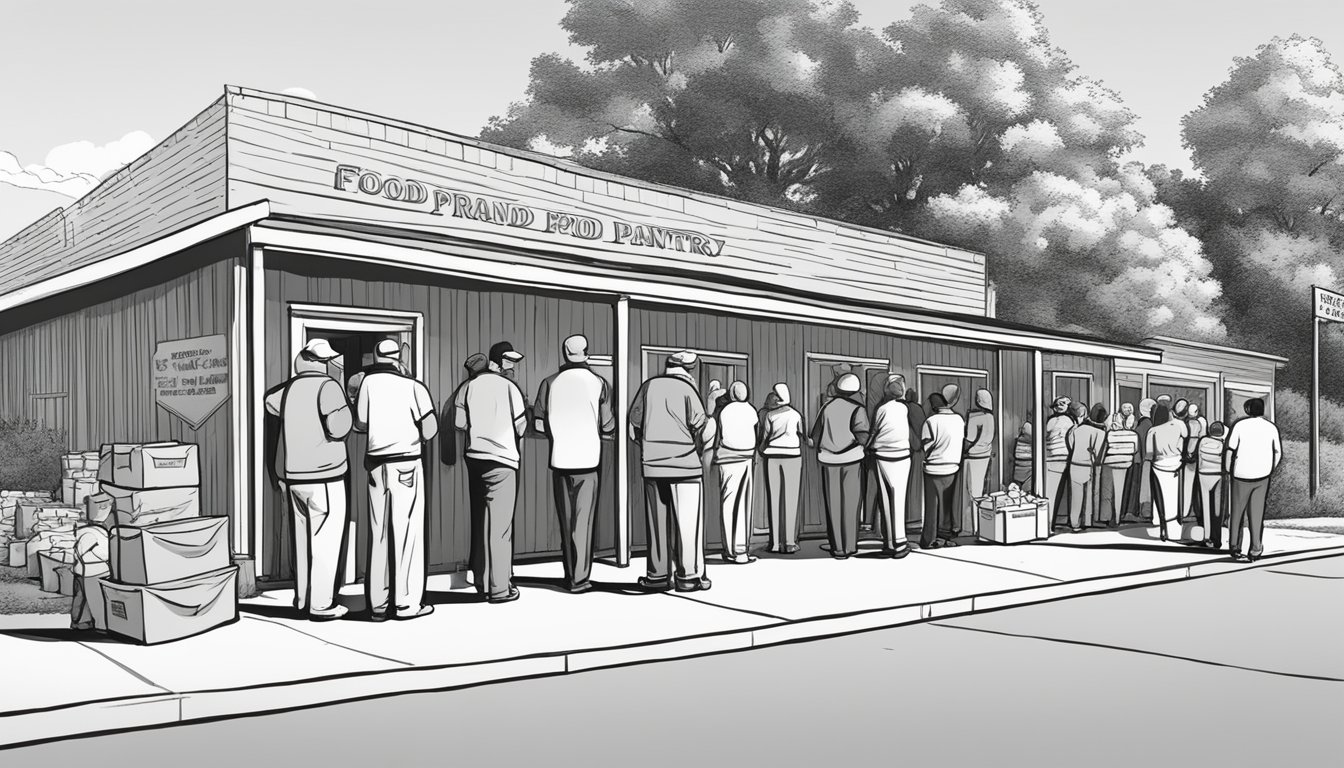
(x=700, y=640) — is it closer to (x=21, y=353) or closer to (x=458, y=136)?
(x=458, y=136)

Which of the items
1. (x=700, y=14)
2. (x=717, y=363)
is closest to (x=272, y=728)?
(x=717, y=363)

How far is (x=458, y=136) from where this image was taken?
15.1 metres

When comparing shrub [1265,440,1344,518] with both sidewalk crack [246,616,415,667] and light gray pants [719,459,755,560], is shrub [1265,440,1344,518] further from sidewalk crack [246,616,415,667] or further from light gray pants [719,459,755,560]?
sidewalk crack [246,616,415,667]

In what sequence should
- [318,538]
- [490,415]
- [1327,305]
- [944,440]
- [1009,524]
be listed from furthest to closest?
[1327,305] < [1009,524] < [944,440] < [490,415] < [318,538]

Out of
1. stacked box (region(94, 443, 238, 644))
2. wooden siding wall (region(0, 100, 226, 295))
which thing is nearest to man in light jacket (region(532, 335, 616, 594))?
stacked box (region(94, 443, 238, 644))

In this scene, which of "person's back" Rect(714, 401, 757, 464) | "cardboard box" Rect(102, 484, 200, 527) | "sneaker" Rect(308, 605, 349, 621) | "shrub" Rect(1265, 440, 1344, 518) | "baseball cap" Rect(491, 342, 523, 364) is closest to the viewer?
"cardboard box" Rect(102, 484, 200, 527)

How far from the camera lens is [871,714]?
246 inches

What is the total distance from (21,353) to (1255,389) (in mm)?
25460

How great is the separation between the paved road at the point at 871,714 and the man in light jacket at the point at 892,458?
4.34m

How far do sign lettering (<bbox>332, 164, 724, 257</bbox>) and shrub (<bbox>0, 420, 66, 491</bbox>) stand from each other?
182 inches

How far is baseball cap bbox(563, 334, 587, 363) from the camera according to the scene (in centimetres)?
965

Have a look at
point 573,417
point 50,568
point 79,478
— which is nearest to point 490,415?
point 573,417

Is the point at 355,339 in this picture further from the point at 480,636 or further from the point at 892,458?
the point at 892,458

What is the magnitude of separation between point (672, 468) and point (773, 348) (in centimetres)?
524
